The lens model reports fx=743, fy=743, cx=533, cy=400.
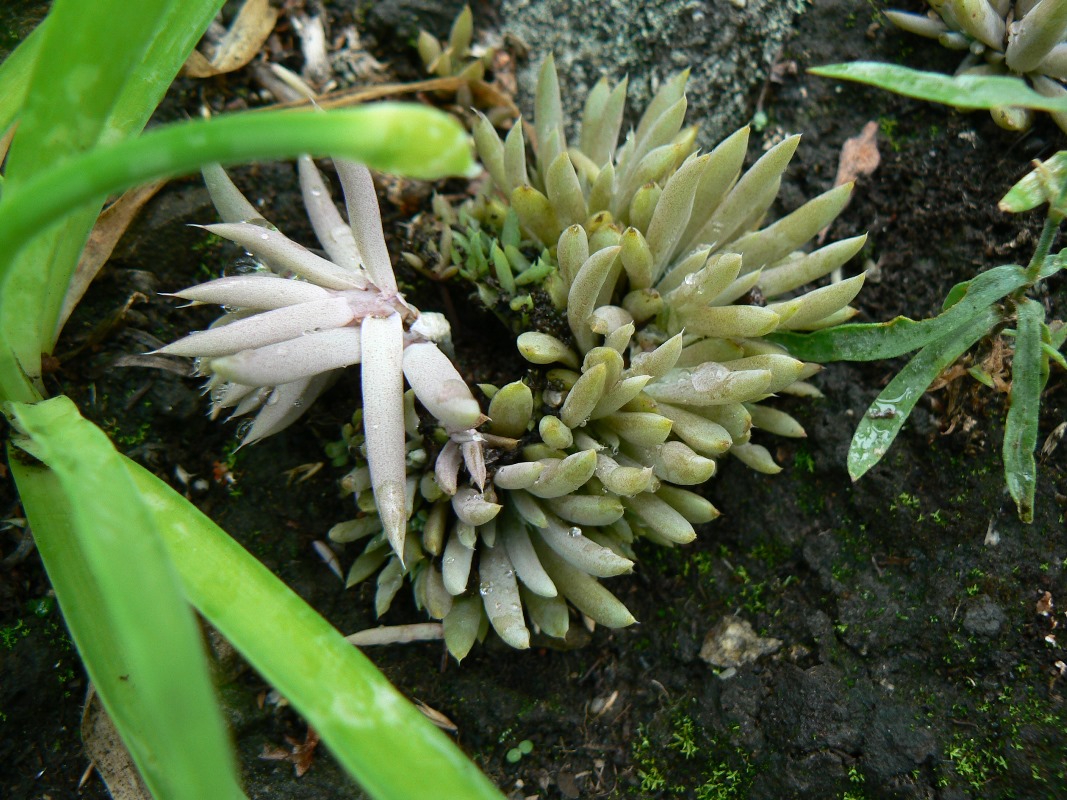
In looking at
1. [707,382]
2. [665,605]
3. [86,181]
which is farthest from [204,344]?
[665,605]

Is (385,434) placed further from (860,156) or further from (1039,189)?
(860,156)

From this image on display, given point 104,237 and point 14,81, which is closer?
point 14,81

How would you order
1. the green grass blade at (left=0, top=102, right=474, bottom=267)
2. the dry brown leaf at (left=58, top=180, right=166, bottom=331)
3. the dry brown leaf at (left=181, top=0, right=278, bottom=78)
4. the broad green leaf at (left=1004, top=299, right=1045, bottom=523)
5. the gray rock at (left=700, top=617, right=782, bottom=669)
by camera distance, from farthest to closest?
the dry brown leaf at (left=181, top=0, right=278, bottom=78) < the gray rock at (left=700, top=617, right=782, bottom=669) < the dry brown leaf at (left=58, top=180, right=166, bottom=331) < the broad green leaf at (left=1004, top=299, right=1045, bottom=523) < the green grass blade at (left=0, top=102, right=474, bottom=267)

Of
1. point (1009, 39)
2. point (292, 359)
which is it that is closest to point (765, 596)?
point (292, 359)

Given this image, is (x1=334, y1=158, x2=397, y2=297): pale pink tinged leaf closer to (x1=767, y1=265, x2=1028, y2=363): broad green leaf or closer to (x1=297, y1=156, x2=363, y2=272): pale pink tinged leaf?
(x1=297, y1=156, x2=363, y2=272): pale pink tinged leaf

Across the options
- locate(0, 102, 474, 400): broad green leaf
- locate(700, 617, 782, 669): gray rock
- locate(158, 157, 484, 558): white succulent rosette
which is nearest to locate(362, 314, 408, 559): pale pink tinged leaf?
locate(158, 157, 484, 558): white succulent rosette

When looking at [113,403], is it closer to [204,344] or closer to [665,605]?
[204,344]

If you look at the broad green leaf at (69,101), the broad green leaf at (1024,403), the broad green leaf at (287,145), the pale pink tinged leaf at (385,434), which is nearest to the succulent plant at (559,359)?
the pale pink tinged leaf at (385,434)
